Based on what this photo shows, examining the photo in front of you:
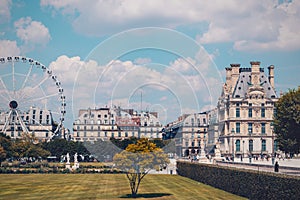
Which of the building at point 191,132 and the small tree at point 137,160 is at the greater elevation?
the building at point 191,132

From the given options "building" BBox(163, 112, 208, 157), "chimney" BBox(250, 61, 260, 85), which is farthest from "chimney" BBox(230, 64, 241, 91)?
"building" BBox(163, 112, 208, 157)

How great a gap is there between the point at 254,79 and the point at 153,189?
61269mm

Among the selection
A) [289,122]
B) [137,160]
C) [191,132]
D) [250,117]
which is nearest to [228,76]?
[250,117]

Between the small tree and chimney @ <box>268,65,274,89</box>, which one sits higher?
chimney @ <box>268,65,274,89</box>

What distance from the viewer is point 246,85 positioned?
10250 cm

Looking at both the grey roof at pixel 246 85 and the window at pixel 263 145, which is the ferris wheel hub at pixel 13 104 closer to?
the grey roof at pixel 246 85

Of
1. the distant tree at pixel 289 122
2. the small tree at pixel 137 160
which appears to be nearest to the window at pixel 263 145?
the distant tree at pixel 289 122

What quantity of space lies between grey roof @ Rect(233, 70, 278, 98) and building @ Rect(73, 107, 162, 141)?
25.2 meters

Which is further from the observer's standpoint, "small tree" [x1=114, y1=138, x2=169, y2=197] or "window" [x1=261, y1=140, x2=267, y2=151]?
"window" [x1=261, y1=140, x2=267, y2=151]

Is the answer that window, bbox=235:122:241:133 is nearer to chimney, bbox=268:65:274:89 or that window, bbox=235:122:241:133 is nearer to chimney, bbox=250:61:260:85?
chimney, bbox=250:61:260:85

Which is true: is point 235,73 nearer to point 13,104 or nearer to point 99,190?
point 13,104

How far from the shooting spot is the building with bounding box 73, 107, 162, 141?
119125 millimetres

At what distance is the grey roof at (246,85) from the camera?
331 feet

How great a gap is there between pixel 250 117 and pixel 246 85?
6.15 metres
